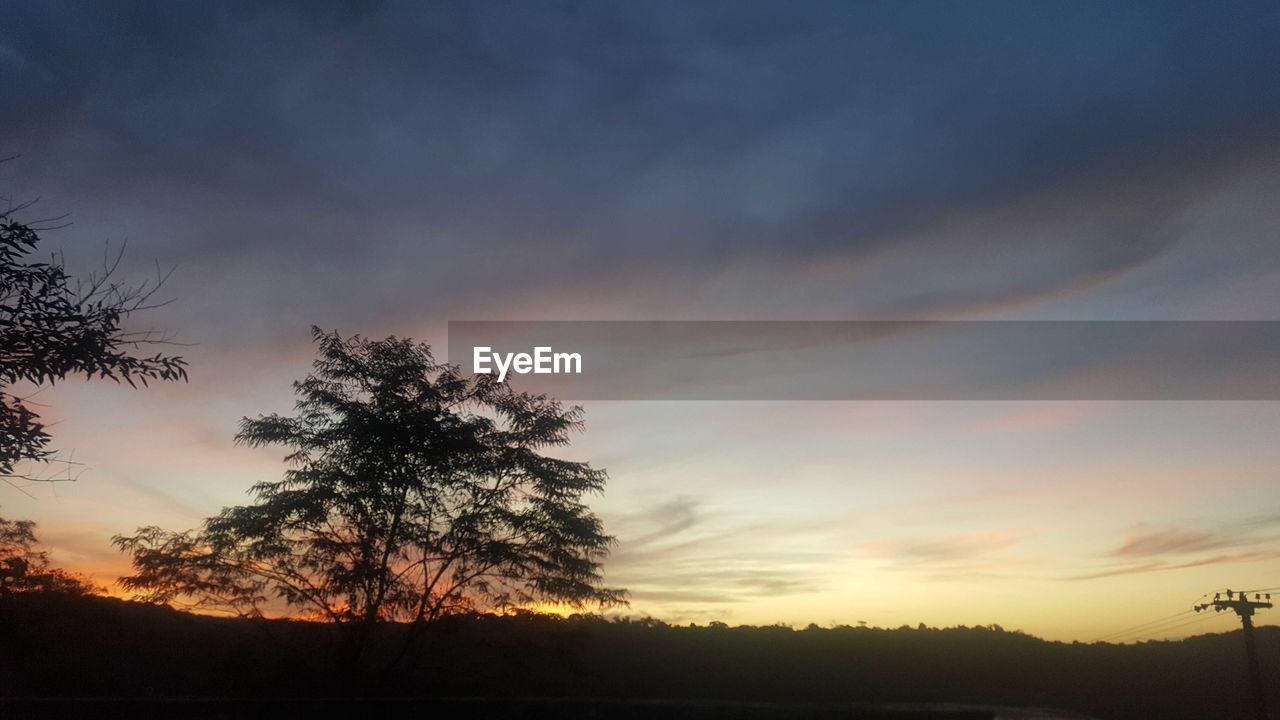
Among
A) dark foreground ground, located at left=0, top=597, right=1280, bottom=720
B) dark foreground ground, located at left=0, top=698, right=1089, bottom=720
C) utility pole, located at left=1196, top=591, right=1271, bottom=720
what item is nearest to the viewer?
dark foreground ground, located at left=0, top=698, right=1089, bottom=720

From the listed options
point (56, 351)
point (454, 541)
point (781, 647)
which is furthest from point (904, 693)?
point (56, 351)

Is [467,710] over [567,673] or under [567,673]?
over

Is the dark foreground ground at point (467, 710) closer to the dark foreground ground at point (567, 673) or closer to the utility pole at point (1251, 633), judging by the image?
the dark foreground ground at point (567, 673)

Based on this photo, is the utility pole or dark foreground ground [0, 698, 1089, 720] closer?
dark foreground ground [0, 698, 1089, 720]

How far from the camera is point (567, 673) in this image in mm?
18656

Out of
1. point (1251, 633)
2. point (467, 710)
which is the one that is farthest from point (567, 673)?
point (1251, 633)

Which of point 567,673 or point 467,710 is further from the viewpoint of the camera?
point 567,673

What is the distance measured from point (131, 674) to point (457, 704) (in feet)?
41.7

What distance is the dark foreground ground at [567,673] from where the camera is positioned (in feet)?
39.7

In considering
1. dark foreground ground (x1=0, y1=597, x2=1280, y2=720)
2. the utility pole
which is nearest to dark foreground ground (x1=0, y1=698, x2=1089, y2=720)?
dark foreground ground (x1=0, y1=597, x2=1280, y2=720)

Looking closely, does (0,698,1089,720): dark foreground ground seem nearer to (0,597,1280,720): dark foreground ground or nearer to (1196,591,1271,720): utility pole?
(0,597,1280,720): dark foreground ground

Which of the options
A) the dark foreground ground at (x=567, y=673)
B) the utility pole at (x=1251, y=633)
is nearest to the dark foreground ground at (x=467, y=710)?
the dark foreground ground at (x=567, y=673)

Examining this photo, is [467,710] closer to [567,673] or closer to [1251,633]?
[567,673]

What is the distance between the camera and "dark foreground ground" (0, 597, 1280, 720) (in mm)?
12109
